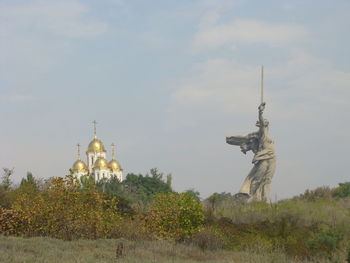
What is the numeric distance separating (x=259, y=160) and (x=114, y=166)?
3619 centimetres

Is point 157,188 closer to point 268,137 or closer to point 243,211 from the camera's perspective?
point 268,137

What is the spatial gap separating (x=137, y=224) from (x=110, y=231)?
0.89 meters

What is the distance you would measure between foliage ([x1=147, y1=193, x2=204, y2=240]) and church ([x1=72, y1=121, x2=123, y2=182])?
47.3m

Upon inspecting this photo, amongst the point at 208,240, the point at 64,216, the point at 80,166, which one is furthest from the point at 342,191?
the point at 80,166

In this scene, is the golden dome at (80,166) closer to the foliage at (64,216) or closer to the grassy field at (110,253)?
the foliage at (64,216)

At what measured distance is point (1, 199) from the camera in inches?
919

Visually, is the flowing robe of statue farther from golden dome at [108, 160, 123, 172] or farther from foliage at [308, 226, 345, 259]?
golden dome at [108, 160, 123, 172]

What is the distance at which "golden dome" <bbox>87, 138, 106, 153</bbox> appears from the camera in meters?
71.3

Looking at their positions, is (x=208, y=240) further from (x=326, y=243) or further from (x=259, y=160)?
(x=259, y=160)

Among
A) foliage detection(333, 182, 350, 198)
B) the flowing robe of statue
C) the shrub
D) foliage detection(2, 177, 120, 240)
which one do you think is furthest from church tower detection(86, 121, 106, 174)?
the shrub

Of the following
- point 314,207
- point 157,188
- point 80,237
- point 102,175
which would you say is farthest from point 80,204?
point 102,175

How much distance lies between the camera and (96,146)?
234ft

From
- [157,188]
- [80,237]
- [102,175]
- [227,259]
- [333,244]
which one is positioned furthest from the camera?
[102,175]

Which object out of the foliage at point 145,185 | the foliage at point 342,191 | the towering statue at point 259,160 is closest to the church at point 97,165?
the foliage at point 145,185
